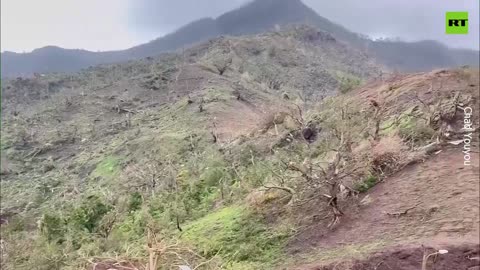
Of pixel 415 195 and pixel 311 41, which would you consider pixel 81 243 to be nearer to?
pixel 415 195

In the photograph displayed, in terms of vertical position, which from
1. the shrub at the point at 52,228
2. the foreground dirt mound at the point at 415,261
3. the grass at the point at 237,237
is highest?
the foreground dirt mound at the point at 415,261

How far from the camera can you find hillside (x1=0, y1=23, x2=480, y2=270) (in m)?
9.12

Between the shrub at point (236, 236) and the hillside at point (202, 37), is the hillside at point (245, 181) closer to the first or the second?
the shrub at point (236, 236)

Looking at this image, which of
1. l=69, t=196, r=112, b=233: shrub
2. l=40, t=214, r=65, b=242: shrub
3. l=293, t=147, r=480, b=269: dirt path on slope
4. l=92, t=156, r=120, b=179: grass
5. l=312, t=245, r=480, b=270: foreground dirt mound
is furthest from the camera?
Answer: l=92, t=156, r=120, b=179: grass

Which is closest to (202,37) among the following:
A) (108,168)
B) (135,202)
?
(108,168)

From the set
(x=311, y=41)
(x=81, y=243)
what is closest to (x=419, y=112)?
(x=81, y=243)

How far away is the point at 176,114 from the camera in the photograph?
3100cm

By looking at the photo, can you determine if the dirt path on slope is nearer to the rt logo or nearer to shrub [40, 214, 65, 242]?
the rt logo

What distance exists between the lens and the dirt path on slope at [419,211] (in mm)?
8070

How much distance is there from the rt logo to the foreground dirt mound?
12.0 feet

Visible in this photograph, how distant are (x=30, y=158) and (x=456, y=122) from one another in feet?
84.9

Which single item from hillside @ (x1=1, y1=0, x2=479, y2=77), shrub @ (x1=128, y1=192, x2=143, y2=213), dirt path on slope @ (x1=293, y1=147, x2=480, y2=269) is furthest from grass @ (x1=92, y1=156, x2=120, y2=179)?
hillside @ (x1=1, y1=0, x2=479, y2=77)

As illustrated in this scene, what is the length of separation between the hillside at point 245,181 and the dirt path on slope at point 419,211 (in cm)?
3

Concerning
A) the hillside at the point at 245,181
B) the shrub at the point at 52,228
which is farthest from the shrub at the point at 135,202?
the shrub at the point at 52,228
